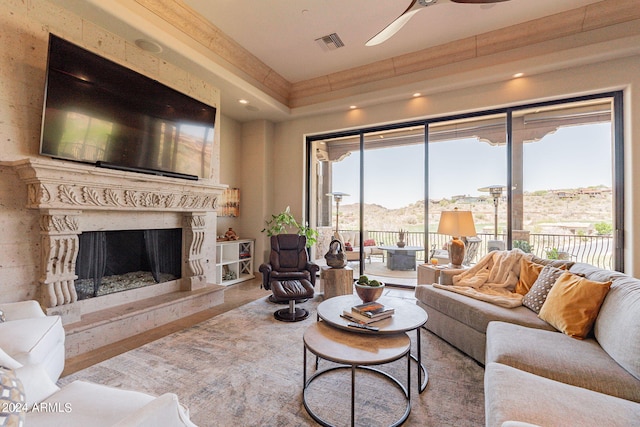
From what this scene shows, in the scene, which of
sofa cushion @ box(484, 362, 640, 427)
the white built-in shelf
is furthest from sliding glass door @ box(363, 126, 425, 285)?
sofa cushion @ box(484, 362, 640, 427)

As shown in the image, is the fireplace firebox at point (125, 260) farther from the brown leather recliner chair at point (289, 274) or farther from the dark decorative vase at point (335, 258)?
the dark decorative vase at point (335, 258)

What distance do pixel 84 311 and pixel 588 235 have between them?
5.88 metres

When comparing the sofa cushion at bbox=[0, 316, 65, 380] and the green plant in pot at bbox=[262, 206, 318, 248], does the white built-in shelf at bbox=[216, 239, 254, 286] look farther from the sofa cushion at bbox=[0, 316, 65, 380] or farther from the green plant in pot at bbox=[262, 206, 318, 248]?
the sofa cushion at bbox=[0, 316, 65, 380]

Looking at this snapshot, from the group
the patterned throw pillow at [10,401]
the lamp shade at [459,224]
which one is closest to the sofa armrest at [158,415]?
the patterned throw pillow at [10,401]

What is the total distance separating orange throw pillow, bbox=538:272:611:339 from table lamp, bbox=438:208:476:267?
48.5 inches

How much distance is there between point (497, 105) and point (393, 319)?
346cm

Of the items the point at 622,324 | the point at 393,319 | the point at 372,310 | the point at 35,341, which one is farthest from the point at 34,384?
the point at 622,324

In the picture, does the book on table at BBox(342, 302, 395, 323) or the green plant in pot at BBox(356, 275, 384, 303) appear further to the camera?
the green plant in pot at BBox(356, 275, 384, 303)

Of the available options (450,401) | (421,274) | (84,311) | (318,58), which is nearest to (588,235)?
(421,274)

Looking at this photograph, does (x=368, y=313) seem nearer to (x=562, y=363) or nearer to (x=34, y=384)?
(x=562, y=363)

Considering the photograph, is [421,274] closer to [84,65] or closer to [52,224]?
[52,224]

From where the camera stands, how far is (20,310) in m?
1.91

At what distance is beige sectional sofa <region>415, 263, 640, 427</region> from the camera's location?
44.8 inches

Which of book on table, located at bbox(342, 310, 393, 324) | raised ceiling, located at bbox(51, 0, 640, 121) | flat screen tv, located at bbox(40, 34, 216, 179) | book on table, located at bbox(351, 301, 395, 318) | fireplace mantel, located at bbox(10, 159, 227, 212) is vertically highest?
raised ceiling, located at bbox(51, 0, 640, 121)
